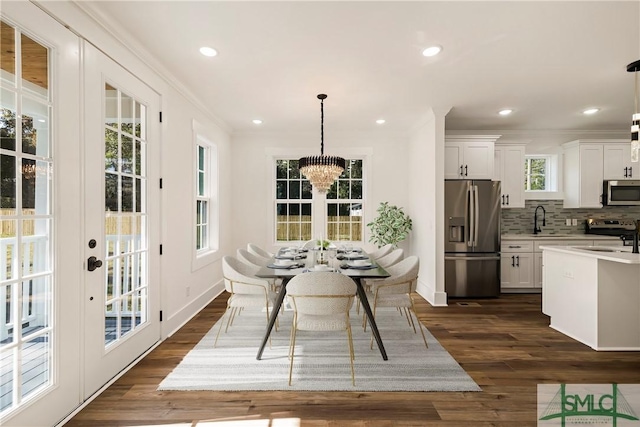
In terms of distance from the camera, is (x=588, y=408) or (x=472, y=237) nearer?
(x=588, y=408)

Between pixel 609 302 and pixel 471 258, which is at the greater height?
pixel 471 258

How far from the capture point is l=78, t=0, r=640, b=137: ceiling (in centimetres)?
229

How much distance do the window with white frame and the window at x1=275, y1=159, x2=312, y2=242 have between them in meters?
1.26

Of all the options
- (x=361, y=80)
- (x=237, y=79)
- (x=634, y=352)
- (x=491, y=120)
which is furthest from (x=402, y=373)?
(x=491, y=120)

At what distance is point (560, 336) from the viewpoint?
3.44m

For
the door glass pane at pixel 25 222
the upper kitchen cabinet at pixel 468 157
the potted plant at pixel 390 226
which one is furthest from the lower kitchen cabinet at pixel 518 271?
the door glass pane at pixel 25 222

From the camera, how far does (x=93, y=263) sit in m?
2.26

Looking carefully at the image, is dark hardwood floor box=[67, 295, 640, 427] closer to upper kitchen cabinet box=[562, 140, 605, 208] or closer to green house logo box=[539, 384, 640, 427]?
green house logo box=[539, 384, 640, 427]

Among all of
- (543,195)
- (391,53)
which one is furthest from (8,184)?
(543,195)

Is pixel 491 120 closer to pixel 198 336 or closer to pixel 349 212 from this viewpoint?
pixel 349 212

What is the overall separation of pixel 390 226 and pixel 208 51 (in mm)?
3758

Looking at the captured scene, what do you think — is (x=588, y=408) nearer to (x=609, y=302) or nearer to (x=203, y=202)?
(x=609, y=302)

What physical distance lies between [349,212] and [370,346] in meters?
3.22

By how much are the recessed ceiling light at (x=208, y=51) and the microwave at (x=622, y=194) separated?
244 inches
